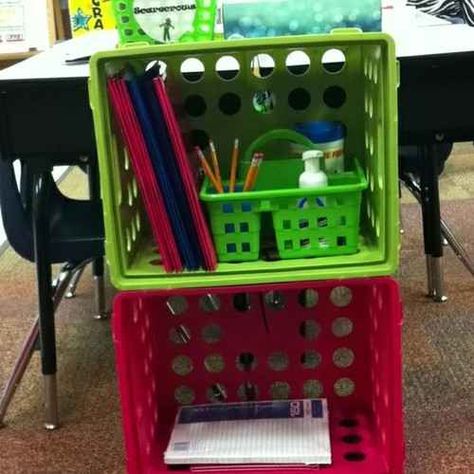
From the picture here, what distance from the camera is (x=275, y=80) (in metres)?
1.26

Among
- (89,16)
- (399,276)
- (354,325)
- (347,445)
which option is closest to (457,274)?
A: (399,276)

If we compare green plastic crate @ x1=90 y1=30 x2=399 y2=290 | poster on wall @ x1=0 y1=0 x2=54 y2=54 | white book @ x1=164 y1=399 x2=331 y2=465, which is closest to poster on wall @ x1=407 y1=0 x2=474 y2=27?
green plastic crate @ x1=90 y1=30 x2=399 y2=290

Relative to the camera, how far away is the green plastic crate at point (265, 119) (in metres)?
1.02

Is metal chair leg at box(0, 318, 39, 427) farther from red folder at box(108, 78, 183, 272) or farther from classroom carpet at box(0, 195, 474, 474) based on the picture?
red folder at box(108, 78, 183, 272)

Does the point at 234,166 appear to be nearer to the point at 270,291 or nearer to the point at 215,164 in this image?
the point at 215,164

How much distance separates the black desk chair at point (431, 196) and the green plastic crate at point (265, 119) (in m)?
0.61

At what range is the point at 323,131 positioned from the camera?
3.97 feet

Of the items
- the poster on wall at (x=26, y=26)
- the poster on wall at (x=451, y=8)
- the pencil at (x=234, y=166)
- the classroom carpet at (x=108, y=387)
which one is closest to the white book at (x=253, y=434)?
the classroom carpet at (x=108, y=387)

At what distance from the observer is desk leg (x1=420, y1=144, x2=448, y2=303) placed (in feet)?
6.19

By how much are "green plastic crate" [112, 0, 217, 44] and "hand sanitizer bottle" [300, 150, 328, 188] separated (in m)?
0.28

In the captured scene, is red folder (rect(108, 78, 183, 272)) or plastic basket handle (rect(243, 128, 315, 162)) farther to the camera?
plastic basket handle (rect(243, 128, 315, 162))

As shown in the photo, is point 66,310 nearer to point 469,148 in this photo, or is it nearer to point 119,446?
point 119,446

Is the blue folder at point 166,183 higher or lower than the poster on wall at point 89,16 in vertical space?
lower

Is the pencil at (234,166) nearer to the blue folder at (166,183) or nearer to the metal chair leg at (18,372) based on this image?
the blue folder at (166,183)
